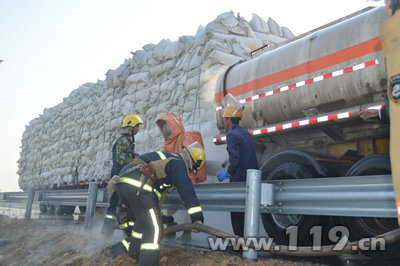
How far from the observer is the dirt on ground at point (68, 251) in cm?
283

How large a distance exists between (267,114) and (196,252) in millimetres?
2157

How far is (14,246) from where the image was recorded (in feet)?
16.9

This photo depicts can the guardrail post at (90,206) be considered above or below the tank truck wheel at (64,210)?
above

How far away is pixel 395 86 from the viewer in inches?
51.4

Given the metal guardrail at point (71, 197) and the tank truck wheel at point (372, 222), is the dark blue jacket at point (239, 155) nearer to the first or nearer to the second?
the tank truck wheel at point (372, 222)

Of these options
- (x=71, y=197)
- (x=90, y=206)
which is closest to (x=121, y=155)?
(x=90, y=206)

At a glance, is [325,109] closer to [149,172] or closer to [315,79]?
[315,79]

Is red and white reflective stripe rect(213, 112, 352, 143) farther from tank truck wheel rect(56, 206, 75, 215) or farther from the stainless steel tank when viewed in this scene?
tank truck wheel rect(56, 206, 75, 215)

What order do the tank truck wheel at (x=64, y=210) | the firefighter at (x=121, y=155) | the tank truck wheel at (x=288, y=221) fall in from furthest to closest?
the tank truck wheel at (x=64, y=210)
the firefighter at (x=121, y=155)
the tank truck wheel at (x=288, y=221)

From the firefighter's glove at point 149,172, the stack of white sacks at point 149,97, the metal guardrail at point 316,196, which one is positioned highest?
the stack of white sacks at point 149,97

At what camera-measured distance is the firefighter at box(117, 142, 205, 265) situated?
117 inches

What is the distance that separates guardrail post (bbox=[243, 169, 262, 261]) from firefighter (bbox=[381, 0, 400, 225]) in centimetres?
138

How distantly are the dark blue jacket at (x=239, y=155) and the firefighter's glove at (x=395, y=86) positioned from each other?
8.33ft

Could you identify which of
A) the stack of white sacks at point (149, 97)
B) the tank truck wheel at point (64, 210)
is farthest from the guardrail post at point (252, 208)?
the tank truck wheel at point (64, 210)
